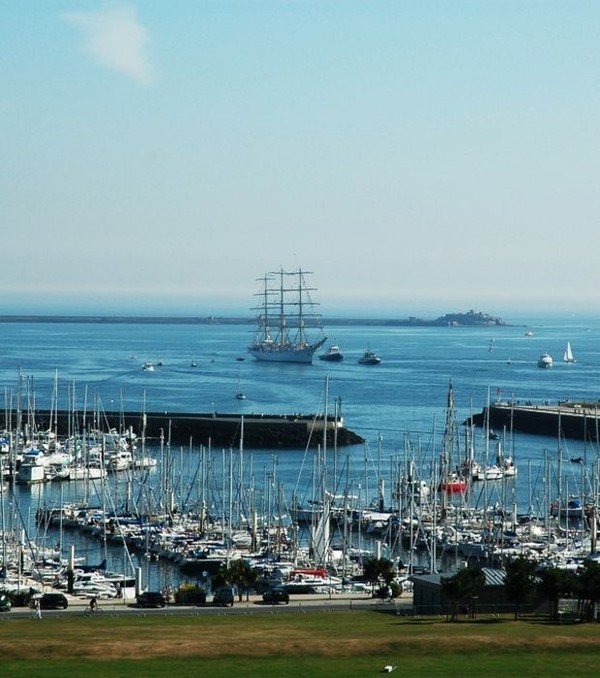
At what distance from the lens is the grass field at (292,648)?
22.8 meters

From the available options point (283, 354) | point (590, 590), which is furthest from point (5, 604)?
point (283, 354)

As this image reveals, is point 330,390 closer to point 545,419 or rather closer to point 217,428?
point 545,419

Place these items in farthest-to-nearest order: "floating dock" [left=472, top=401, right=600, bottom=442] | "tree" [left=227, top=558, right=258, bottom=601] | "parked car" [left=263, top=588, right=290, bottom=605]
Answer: "floating dock" [left=472, top=401, right=600, bottom=442] < "tree" [left=227, top=558, right=258, bottom=601] < "parked car" [left=263, top=588, right=290, bottom=605]

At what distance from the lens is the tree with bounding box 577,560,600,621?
2800 cm

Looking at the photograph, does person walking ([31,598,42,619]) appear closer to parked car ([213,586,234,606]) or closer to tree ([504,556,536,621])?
parked car ([213,586,234,606])

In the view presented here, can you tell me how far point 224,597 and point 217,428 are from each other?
51.4 m

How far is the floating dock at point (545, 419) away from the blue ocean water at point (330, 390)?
4.11 feet

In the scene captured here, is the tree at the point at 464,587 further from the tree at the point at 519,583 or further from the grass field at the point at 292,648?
the grass field at the point at 292,648

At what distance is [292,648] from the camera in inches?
954

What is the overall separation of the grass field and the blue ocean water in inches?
770

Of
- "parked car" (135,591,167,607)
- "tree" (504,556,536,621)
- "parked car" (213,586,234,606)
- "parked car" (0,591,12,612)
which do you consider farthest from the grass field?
"parked car" (213,586,234,606)

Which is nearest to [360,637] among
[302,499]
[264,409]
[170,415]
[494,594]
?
[494,594]

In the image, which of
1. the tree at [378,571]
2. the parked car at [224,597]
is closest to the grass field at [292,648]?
the parked car at [224,597]

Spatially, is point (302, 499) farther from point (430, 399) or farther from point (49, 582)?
point (430, 399)
